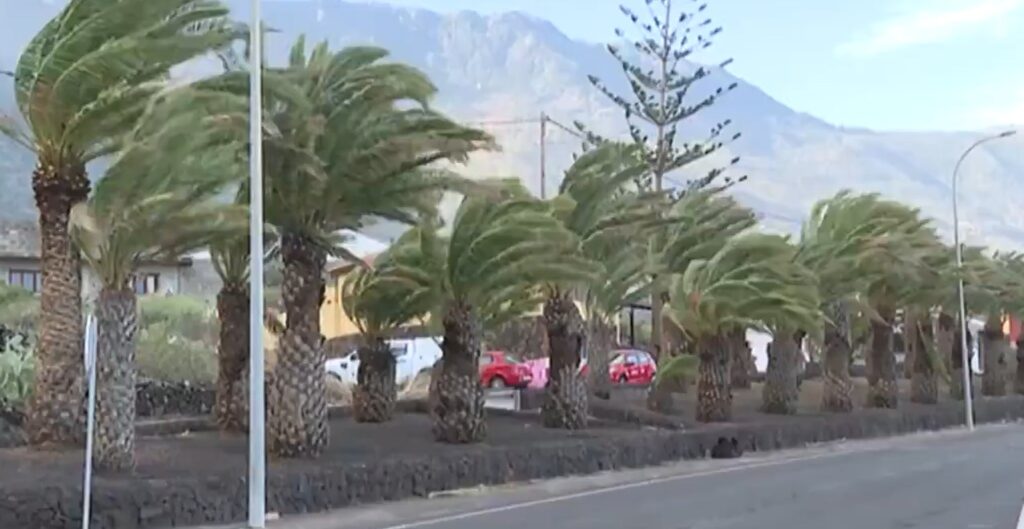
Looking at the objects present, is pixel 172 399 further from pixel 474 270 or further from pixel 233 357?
pixel 474 270

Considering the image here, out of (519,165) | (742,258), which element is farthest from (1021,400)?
(519,165)

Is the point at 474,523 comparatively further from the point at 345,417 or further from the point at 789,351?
the point at 789,351

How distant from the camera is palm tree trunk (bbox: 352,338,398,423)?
29.7m

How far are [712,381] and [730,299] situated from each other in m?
2.39

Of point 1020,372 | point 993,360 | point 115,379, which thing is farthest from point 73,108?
point 1020,372

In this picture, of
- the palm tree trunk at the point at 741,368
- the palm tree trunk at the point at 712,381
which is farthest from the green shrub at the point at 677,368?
the palm tree trunk at the point at 741,368

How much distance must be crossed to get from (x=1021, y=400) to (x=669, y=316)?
27.3m

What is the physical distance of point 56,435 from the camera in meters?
19.7

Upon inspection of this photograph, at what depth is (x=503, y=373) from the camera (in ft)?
155

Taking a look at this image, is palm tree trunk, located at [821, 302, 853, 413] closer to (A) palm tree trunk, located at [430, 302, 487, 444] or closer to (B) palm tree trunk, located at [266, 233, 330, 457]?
(A) palm tree trunk, located at [430, 302, 487, 444]

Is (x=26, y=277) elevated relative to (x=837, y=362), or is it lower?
elevated

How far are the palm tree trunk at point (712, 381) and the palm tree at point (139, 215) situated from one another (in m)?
18.1

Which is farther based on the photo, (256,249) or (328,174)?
(328,174)

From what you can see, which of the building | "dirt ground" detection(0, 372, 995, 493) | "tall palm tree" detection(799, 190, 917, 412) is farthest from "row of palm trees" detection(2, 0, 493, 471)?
the building
